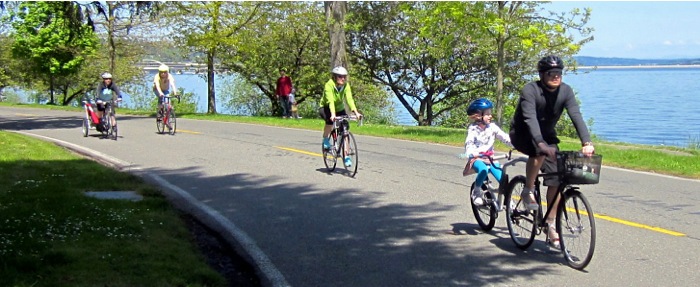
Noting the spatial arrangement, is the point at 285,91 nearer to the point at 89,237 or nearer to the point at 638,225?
the point at 638,225

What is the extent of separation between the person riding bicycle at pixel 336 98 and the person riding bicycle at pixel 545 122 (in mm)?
5162

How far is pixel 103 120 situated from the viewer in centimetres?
1834

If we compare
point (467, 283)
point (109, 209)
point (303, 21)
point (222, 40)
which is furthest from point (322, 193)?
point (303, 21)

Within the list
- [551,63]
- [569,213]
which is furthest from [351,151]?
[551,63]

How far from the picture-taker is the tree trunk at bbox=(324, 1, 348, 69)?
26.2 meters

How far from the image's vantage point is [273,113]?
38688 millimetres

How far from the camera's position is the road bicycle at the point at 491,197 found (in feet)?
24.1

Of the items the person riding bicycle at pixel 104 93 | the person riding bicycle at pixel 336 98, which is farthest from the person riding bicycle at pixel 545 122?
the person riding bicycle at pixel 104 93

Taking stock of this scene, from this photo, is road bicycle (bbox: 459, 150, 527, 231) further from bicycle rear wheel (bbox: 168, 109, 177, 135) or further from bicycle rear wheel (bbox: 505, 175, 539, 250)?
bicycle rear wheel (bbox: 168, 109, 177, 135)

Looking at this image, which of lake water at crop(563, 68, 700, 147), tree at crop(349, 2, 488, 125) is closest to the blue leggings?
lake water at crop(563, 68, 700, 147)

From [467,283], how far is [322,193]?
455 cm

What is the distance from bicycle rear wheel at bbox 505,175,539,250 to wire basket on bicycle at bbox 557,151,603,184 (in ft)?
2.83

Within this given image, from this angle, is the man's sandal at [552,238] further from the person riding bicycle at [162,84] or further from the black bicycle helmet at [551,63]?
the person riding bicycle at [162,84]

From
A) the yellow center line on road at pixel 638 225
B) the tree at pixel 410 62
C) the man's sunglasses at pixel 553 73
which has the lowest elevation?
the yellow center line on road at pixel 638 225
